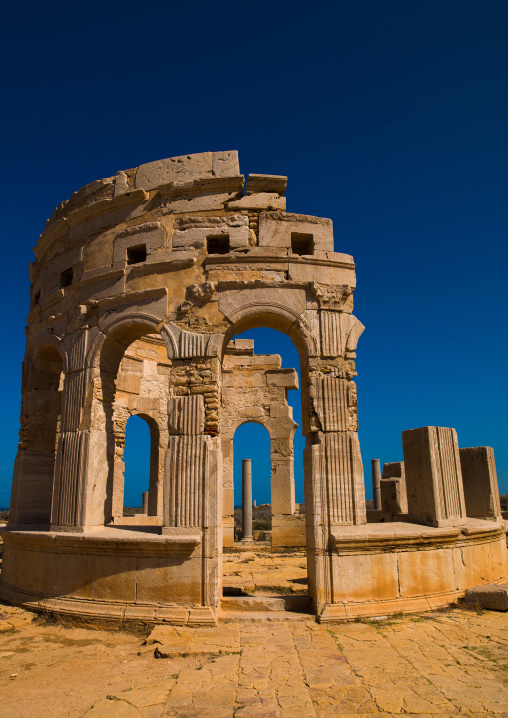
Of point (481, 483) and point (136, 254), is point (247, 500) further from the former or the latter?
point (136, 254)

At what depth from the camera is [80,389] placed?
27.0ft

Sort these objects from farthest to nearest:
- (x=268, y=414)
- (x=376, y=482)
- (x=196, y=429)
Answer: (x=376, y=482)
(x=268, y=414)
(x=196, y=429)

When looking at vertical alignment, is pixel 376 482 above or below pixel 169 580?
above

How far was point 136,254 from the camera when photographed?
8.69 meters

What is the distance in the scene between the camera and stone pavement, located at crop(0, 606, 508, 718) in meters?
A: 4.30

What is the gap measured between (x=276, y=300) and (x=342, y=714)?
5205 mm

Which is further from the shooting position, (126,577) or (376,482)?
(376,482)

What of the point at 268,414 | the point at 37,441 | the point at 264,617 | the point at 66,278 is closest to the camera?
the point at 264,617

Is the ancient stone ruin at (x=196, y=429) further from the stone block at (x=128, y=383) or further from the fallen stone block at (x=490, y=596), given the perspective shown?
the stone block at (x=128, y=383)

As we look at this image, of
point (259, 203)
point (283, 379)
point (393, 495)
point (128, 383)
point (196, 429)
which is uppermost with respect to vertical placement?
point (259, 203)

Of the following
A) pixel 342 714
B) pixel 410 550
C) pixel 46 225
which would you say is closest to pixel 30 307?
pixel 46 225

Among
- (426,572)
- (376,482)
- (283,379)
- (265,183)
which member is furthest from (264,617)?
(376,482)

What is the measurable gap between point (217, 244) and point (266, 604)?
5459mm

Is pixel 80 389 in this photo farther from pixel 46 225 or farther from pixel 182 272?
pixel 46 225
